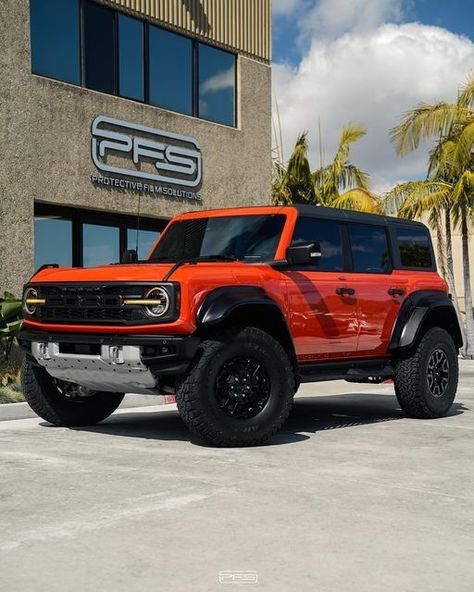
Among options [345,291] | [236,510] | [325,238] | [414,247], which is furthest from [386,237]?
[236,510]

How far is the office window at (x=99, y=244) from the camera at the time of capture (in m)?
15.9

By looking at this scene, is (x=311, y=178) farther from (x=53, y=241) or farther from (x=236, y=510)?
(x=236, y=510)

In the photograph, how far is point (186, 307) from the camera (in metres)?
7.14

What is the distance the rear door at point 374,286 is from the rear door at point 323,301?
0.43 ft

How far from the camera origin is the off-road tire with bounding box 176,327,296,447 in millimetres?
7172

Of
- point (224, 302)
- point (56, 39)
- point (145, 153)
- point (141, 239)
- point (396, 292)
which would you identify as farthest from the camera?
point (141, 239)

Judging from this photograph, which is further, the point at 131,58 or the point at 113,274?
the point at 131,58

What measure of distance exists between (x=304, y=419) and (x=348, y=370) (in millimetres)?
1132

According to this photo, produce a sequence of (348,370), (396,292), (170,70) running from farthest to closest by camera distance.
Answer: (170,70)
(396,292)
(348,370)

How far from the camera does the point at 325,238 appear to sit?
8.82 meters

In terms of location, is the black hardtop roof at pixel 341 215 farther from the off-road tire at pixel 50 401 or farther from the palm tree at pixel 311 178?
the palm tree at pixel 311 178

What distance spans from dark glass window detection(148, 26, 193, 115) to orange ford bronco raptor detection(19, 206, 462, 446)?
322 inches

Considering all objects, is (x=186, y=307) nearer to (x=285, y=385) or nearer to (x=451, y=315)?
(x=285, y=385)

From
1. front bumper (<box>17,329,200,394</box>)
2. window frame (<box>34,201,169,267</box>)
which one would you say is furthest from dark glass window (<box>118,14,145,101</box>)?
front bumper (<box>17,329,200,394</box>)
